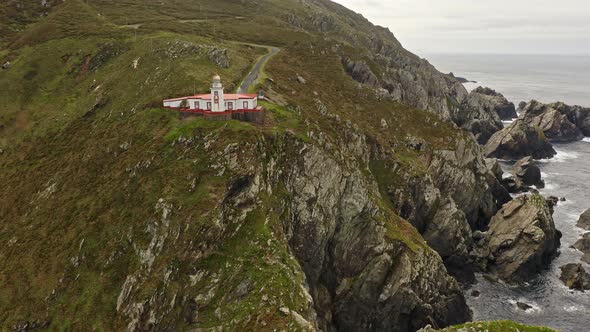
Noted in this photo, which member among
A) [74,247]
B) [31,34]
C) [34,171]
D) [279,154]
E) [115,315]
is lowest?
[115,315]

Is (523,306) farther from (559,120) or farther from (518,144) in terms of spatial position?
(559,120)

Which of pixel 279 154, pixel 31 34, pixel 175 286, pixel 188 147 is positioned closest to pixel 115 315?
pixel 175 286

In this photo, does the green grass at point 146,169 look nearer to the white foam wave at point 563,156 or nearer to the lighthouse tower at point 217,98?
the lighthouse tower at point 217,98

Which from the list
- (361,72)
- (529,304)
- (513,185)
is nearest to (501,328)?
(529,304)

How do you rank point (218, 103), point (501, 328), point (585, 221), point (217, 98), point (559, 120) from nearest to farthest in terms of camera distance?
point (501, 328) → point (217, 98) → point (218, 103) → point (585, 221) → point (559, 120)

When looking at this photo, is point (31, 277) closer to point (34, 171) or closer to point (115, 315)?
point (115, 315)

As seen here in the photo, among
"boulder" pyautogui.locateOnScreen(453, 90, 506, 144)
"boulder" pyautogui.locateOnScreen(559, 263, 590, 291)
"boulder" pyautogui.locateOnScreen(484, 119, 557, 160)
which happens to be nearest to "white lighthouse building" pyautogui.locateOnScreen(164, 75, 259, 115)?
"boulder" pyautogui.locateOnScreen(559, 263, 590, 291)

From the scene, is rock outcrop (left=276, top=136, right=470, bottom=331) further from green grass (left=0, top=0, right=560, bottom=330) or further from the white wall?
the white wall

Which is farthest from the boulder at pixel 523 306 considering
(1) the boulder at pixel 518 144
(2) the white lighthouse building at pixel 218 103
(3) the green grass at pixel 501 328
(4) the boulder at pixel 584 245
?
(1) the boulder at pixel 518 144
